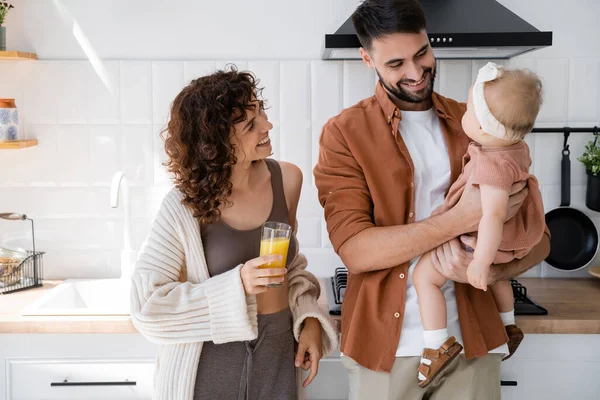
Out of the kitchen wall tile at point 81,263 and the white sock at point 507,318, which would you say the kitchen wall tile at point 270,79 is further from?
the white sock at point 507,318

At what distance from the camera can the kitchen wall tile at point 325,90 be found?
2.80 m

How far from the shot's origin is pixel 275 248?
168 centimetres

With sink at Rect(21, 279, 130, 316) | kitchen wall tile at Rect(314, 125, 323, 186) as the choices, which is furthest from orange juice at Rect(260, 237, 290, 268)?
kitchen wall tile at Rect(314, 125, 323, 186)

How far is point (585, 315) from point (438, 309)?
0.83m

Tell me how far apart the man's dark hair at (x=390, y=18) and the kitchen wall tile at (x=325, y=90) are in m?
0.92

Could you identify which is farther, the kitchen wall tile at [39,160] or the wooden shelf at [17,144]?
the kitchen wall tile at [39,160]

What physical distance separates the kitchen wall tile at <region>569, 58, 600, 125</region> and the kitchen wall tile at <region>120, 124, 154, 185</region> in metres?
1.73

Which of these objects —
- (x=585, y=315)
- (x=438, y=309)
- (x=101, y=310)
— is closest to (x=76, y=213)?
(x=101, y=310)

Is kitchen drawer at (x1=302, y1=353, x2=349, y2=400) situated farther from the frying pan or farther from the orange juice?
the frying pan

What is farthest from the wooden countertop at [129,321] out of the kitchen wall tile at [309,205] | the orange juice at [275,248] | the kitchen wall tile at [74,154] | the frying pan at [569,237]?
the orange juice at [275,248]

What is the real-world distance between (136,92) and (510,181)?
1.68m

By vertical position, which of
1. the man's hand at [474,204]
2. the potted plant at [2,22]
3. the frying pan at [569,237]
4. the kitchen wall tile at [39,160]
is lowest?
the frying pan at [569,237]

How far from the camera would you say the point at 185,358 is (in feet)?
6.01

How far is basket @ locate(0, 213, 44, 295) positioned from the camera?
2645 millimetres
